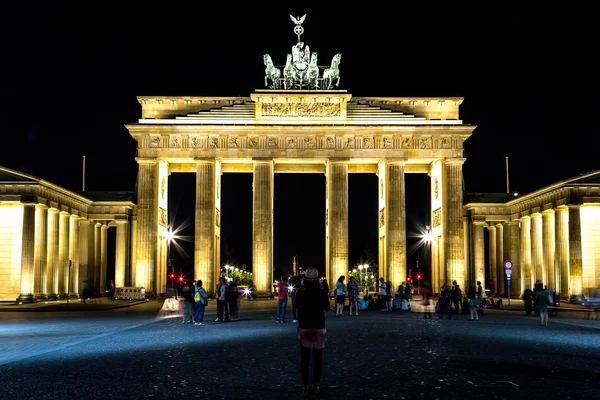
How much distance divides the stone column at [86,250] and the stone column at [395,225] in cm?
2776

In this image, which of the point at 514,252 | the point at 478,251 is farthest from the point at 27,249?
the point at 514,252

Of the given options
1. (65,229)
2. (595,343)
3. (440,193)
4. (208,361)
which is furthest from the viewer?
(440,193)

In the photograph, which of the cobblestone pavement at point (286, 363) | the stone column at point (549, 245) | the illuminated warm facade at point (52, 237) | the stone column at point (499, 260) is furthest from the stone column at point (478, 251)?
the cobblestone pavement at point (286, 363)

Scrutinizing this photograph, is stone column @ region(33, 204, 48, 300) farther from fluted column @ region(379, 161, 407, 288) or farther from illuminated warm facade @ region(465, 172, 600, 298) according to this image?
illuminated warm facade @ region(465, 172, 600, 298)

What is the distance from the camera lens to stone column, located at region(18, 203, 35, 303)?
5038 centimetres

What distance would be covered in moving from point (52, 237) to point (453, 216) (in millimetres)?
33847

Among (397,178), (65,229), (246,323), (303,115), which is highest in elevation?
(303,115)

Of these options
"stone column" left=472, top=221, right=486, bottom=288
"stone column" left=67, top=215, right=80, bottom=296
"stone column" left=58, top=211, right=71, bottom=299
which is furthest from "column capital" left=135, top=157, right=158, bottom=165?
"stone column" left=472, top=221, right=486, bottom=288

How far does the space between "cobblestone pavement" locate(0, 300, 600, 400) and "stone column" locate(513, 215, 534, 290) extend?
3840cm

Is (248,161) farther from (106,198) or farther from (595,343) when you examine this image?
(595,343)

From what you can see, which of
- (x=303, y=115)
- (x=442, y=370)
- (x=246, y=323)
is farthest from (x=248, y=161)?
(x=442, y=370)

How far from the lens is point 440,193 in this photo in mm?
65125

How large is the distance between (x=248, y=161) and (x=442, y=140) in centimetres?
1736

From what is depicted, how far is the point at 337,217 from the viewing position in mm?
63312
